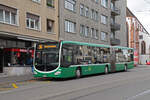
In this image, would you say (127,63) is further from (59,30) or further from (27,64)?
(27,64)

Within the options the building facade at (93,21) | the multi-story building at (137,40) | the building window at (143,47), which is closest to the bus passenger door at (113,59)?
the building facade at (93,21)

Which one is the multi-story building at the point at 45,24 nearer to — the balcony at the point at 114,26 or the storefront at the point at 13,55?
the storefront at the point at 13,55

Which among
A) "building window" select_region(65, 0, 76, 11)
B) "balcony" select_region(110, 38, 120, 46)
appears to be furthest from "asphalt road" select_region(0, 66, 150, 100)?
"balcony" select_region(110, 38, 120, 46)

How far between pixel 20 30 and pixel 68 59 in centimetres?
717

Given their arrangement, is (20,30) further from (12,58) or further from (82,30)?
(82,30)

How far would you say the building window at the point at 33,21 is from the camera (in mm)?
22047

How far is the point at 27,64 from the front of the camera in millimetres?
21719

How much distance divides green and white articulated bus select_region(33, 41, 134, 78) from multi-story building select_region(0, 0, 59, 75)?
9.86 ft

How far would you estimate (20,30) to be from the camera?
20719mm

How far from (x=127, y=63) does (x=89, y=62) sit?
9023mm

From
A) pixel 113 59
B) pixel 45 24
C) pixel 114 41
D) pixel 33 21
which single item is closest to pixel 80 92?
pixel 113 59

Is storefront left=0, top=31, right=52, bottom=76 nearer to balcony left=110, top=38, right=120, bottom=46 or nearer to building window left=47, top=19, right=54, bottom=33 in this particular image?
building window left=47, top=19, right=54, bottom=33

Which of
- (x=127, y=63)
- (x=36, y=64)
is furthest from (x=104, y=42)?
(x=36, y=64)

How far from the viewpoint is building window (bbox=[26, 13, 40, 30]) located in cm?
2205
